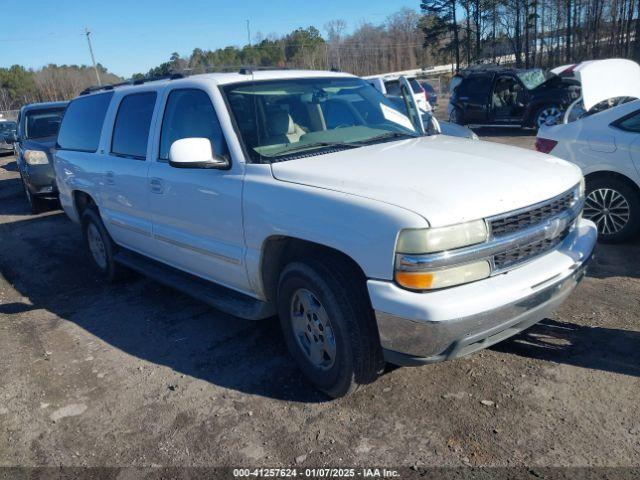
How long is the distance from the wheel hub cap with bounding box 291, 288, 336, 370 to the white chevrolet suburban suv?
0.01 m

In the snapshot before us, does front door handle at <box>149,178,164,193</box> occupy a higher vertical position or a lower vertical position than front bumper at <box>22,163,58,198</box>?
higher

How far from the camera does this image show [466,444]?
2.83 metres

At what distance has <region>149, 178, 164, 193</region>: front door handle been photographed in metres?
4.28

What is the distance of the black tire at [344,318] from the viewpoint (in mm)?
2967

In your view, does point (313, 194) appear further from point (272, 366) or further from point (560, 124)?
point (560, 124)

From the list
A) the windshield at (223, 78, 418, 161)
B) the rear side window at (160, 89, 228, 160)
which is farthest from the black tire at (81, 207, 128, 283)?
the windshield at (223, 78, 418, 161)

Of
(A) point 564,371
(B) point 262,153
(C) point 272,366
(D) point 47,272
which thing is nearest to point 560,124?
(A) point 564,371

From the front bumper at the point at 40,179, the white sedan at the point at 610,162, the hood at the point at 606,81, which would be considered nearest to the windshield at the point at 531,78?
the hood at the point at 606,81

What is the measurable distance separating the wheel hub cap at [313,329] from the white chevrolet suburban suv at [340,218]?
0.01 metres

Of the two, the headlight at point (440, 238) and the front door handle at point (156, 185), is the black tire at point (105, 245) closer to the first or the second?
the front door handle at point (156, 185)

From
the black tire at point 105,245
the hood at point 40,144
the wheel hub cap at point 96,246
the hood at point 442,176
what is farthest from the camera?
the hood at point 40,144

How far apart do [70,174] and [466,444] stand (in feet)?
16.9

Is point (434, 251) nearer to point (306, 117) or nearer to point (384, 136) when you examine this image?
point (384, 136)

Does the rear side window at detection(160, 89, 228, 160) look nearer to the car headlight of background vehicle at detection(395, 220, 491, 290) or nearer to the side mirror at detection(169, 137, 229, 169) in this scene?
the side mirror at detection(169, 137, 229, 169)
